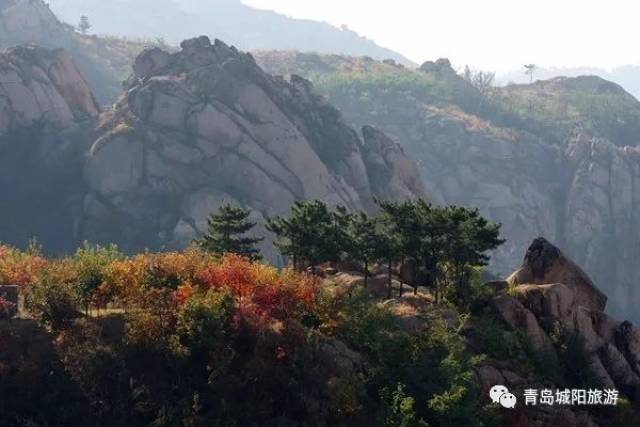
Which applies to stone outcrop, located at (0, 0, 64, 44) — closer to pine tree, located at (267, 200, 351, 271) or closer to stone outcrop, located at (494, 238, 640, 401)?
pine tree, located at (267, 200, 351, 271)

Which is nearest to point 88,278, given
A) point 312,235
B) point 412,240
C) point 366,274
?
point 312,235

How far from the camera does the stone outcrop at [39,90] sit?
A: 9738 cm

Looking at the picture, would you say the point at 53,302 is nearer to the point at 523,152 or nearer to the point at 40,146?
the point at 40,146

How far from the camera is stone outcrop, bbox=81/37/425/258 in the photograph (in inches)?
3474

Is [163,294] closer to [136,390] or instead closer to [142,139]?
[136,390]

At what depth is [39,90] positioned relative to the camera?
99688 mm

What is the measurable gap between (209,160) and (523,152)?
8638 cm

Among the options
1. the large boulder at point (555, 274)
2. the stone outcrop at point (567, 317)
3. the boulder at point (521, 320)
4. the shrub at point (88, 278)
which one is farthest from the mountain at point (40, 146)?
the boulder at point (521, 320)

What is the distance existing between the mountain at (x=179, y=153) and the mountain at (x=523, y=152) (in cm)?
4331

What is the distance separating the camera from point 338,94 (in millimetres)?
175000

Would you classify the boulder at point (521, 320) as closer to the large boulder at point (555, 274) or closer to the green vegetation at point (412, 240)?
the green vegetation at point (412, 240)

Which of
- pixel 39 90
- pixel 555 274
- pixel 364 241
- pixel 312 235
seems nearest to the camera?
pixel 364 241

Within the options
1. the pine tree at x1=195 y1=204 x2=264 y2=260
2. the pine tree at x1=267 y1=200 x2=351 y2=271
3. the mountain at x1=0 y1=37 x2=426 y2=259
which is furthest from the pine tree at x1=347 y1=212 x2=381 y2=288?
the mountain at x1=0 y1=37 x2=426 y2=259

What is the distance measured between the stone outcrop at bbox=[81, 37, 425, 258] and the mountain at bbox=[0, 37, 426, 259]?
16 cm
